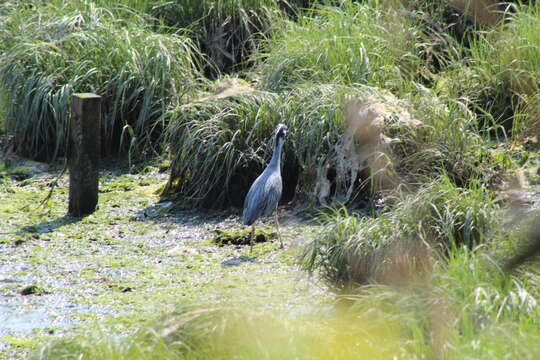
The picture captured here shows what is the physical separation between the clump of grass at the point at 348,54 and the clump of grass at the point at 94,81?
3.04ft

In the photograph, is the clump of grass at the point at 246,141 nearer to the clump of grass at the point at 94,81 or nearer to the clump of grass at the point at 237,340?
the clump of grass at the point at 94,81

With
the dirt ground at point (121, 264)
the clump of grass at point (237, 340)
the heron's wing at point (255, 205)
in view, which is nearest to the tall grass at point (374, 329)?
the clump of grass at point (237, 340)

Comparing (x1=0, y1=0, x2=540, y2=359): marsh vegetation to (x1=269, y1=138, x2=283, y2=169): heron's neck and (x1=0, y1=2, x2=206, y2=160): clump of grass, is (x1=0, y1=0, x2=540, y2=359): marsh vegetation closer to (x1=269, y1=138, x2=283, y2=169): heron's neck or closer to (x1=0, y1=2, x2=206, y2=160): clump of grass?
(x1=0, y1=2, x2=206, y2=160): clump of grass

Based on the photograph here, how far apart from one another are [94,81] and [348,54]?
92.8 inches

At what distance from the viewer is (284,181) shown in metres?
6.32

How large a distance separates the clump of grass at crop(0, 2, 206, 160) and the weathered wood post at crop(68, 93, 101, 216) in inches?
40.5

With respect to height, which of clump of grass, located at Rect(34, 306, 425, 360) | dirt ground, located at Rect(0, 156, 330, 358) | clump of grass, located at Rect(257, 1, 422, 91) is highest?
clump of grass, located at Rect(257, 1, 422, 91)

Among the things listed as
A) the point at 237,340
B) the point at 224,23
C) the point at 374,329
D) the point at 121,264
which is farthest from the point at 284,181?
the point at 237,340

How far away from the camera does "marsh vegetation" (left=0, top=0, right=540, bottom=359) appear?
127 inches

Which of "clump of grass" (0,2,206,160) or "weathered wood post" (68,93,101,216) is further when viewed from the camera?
"clump of grass" (0,2,206,160)

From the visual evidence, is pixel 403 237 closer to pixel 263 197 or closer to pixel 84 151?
pixel 263 197

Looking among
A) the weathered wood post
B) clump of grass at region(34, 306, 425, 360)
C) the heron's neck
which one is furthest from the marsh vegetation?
the heron's neck

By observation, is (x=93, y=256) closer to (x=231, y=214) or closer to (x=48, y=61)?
(x=231, y=214)

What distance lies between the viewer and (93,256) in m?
5.18
